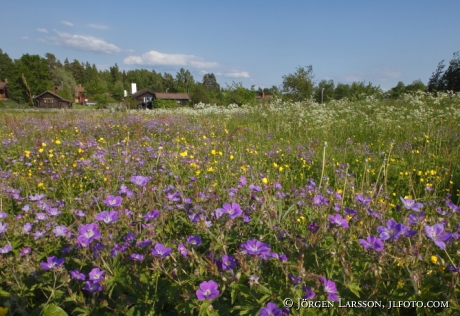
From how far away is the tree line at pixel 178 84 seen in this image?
21031 millimetres

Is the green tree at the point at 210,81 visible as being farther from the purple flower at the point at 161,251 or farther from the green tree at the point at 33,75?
the purple flower at the point at 161,251

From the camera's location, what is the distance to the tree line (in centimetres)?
2103

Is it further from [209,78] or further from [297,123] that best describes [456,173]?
[209,78]

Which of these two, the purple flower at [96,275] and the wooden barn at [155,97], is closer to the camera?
the purple flower at [96,275]

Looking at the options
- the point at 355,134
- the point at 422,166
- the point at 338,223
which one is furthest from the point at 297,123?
the point at 338,223

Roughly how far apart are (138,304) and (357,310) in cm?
103

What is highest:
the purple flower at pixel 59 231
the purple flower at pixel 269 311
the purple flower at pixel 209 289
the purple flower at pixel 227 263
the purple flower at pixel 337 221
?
the purple flower at pixel 337 221

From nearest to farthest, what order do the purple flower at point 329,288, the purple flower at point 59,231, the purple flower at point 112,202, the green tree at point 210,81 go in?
the purple flower at point 329,288 → the purple flower at point 112,202 → the purple flower at point 59,231 → the green tree at point 210,81

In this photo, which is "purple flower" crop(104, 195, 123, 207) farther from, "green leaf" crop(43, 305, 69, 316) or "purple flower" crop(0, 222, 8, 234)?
"purple flower" crop(0, 222, 8, 234)

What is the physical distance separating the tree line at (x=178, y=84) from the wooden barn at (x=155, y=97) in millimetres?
4079

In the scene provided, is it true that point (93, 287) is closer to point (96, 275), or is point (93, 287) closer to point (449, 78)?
point (96, 275)

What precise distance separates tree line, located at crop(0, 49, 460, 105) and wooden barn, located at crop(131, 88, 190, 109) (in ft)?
13.4

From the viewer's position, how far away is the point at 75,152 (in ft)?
14.4

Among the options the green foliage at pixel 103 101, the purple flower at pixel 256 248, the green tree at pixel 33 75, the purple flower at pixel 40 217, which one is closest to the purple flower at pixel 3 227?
the purple flower at pixel 40 217
